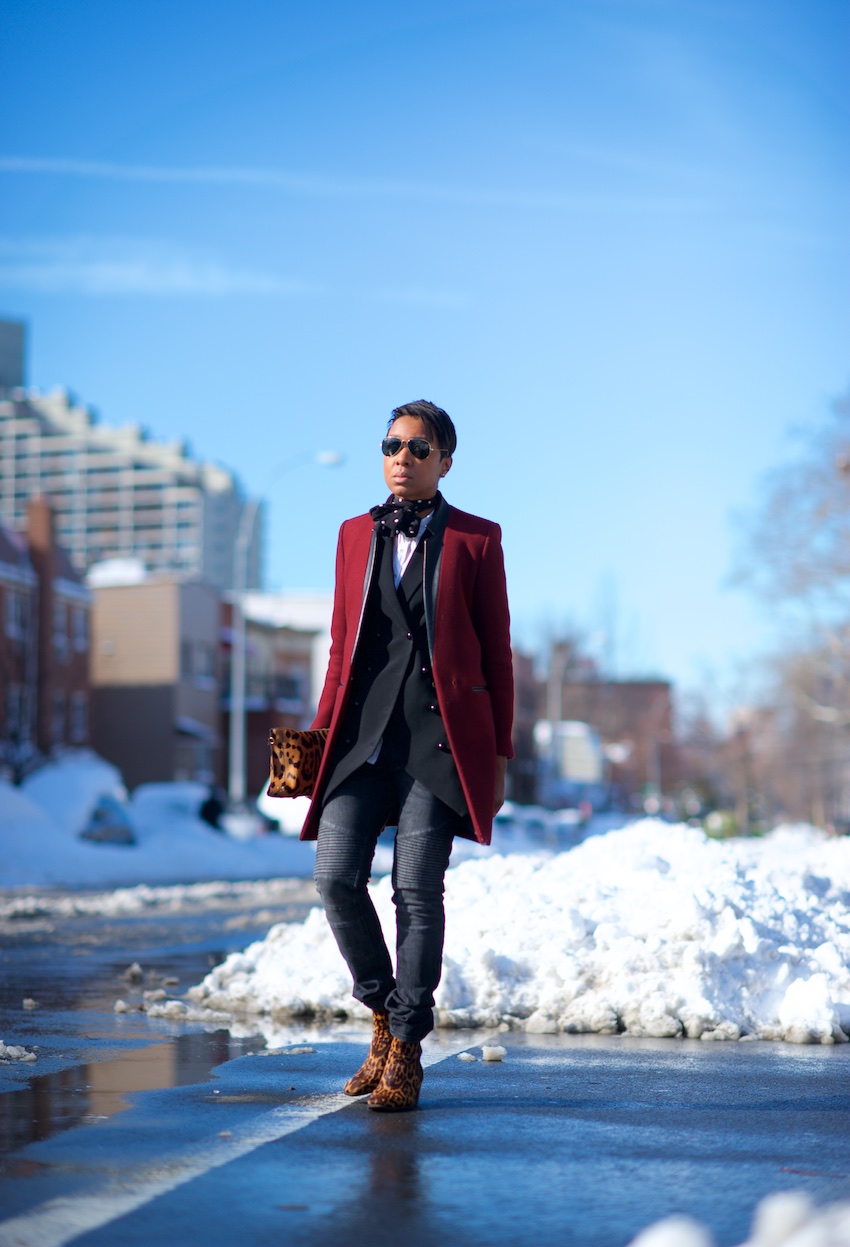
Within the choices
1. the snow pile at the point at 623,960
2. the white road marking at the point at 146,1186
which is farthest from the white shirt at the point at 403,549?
the snow pile at the point at 623,960

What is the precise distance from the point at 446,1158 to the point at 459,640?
4.96ft

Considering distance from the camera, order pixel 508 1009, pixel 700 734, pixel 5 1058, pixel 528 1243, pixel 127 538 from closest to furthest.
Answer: pixel 528 1243
pixel 5 1058
pixel 508 1009
pixel 700 734
pixel 127 538

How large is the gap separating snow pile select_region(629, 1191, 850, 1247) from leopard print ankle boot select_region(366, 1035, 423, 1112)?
1663 millimetres

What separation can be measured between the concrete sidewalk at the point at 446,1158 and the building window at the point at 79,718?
162 feet

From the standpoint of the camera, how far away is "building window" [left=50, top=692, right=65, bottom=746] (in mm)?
51438

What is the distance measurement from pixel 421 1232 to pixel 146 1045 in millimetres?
3385

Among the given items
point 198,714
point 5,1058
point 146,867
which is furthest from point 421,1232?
point 198,714

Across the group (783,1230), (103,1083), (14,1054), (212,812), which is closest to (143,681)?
(212,812)

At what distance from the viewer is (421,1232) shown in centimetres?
339

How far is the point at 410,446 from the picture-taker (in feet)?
16.9

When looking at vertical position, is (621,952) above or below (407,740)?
below

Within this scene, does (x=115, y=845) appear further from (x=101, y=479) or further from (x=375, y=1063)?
(x=101, y=479)

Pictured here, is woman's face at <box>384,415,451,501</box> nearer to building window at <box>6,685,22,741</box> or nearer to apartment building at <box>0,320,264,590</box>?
building window at <box>6,685,22,741</box>

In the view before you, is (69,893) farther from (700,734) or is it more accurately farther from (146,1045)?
(700,734)
